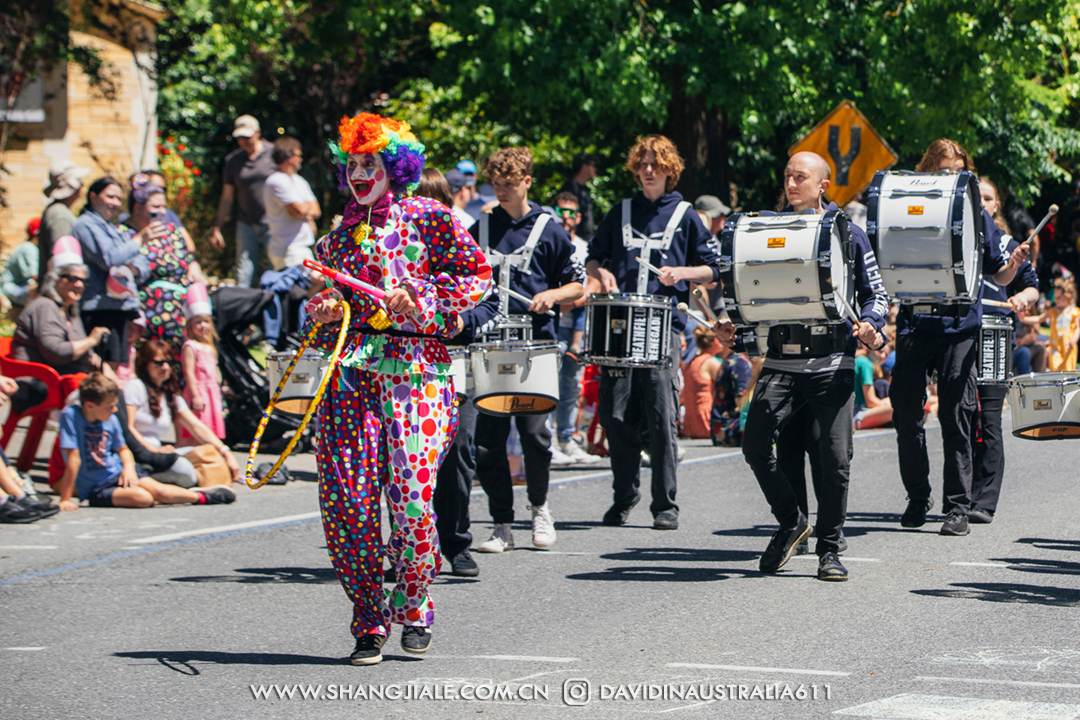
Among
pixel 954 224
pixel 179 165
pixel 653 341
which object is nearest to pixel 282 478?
pixel 653 341

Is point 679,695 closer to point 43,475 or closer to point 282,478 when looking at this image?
point 282,478

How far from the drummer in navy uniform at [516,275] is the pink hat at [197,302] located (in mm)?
4593

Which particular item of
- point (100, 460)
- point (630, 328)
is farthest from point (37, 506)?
point (630, 328)

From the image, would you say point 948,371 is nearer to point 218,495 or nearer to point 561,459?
point 561,459

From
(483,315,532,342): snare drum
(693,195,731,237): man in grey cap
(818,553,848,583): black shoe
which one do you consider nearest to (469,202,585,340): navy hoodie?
(483,315,532,342): snare drum

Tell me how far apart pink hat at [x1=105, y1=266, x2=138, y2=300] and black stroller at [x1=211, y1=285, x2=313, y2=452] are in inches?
49.5

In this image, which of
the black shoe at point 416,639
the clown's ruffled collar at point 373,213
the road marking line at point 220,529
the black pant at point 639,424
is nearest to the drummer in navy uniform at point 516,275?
the black pant at point 639,424

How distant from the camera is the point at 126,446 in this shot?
10.9m

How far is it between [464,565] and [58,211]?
6162mm

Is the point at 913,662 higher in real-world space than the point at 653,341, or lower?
lower

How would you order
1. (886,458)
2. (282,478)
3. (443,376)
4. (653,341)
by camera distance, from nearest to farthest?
(443,376) < (653,341) < (282,478) < (886,458)

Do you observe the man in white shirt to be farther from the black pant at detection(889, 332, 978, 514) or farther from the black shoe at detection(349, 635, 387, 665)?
the black shoe at detection(349, 635, 387, 665)

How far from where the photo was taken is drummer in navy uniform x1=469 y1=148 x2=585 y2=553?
345 inches

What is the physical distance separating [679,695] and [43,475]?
319 inches
